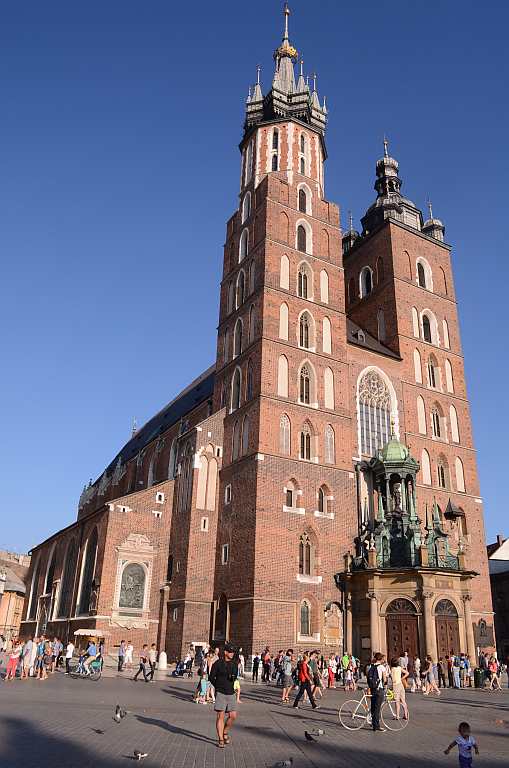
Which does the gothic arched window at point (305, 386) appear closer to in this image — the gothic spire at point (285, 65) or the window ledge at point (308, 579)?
the window ledge at point (308, 579)

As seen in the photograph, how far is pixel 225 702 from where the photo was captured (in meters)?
9.55

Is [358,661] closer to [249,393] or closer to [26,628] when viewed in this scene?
[249,393]

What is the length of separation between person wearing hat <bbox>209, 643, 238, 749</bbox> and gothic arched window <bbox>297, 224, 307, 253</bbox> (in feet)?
97.2

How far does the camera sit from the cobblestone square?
8.45 m

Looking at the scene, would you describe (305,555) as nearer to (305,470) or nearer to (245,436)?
(305,470)

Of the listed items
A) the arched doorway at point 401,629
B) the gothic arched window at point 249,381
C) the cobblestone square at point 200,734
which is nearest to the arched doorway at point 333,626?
the arched doorway at point 401,629

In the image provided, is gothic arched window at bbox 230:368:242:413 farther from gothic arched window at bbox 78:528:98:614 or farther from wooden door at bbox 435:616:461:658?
wooden door at bbox 435:616:461:658

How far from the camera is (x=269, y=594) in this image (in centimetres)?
2702

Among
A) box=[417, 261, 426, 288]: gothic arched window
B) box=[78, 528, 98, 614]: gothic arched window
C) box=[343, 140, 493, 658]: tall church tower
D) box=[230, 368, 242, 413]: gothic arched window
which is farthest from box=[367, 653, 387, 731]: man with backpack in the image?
box=[417, 261, 426, 288]: gothic arched window

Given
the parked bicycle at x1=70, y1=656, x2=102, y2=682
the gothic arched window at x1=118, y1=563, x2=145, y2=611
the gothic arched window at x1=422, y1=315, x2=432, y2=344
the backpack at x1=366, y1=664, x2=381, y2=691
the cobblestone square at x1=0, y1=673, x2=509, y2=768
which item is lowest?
the cobblestone square at x1=0, y1=673, x2=509, y2=768

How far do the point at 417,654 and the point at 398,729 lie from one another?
1501 cm

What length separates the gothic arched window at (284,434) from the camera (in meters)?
30.5

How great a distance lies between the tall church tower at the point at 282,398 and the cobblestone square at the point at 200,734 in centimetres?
1048

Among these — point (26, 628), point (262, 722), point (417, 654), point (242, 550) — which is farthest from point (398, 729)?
point (26, 628)
